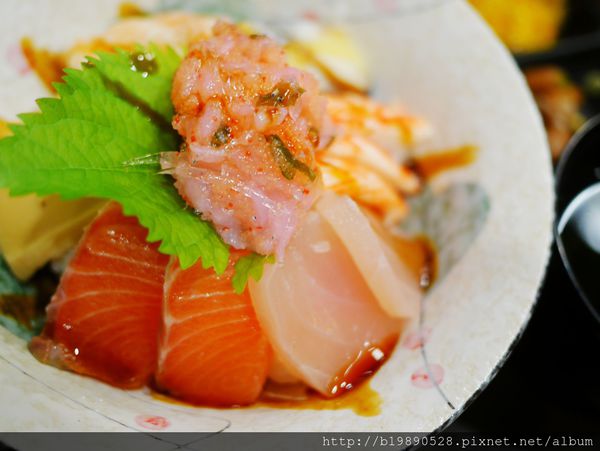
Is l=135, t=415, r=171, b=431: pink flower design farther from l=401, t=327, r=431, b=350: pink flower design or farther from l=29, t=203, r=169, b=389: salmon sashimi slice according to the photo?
l=401, t=327, r=431, b=350: pink flower design

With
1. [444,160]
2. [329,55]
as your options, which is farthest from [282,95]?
[329,55]

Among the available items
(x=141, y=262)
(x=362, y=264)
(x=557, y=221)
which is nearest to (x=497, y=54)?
(x=557, y=221)

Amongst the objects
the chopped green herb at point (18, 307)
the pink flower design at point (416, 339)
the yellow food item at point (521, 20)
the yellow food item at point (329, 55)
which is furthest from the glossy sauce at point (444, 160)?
the yellow food item at point (521, 20)

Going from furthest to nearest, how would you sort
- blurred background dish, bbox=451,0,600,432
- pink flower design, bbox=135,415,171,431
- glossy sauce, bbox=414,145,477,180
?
glossy sauce, bbox=414,145,477,180, blurred background dish, bbox=451,0,600,432, pink flower design, bbox=135,415,171,431

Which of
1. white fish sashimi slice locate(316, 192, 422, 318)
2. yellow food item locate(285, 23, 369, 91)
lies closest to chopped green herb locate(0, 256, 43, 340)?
white fish sashimi slice locate(316, 192, 422, 318)

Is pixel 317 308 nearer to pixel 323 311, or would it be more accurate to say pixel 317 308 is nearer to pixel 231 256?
pixel 323 311

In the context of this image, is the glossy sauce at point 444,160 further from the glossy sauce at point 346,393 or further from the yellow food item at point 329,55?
the glossy sauce at point 346,393
